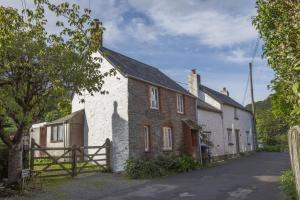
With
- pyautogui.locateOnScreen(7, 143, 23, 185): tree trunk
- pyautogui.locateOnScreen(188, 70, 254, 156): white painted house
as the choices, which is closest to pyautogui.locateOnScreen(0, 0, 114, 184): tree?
pyautogui.locateOnScreen(7, 143, 23, 185): tree trunk

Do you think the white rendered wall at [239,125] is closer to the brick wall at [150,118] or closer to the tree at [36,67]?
the brick wall at [150,118]

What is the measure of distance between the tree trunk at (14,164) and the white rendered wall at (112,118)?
7126 mm

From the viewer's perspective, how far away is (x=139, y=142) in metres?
19.4

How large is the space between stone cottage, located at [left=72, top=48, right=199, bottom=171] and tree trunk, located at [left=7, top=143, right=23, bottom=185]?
7122 mm

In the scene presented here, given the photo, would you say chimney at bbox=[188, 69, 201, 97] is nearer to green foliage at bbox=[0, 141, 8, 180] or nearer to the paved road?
the paved road

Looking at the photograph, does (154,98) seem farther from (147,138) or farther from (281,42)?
(281,42)

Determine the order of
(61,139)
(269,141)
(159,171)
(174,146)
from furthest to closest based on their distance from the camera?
1. (269,141)
2. (61,139)
3. (174,146)
4. (159,171)

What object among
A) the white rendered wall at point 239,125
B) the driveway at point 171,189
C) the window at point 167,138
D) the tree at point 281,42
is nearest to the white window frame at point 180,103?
the window at point 167,138

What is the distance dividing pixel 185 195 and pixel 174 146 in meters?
10.8

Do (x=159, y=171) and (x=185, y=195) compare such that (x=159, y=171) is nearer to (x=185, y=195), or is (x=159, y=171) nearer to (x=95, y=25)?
(x=185, y=195)

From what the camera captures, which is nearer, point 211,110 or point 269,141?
point 211,110

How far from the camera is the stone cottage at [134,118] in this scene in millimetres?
19109

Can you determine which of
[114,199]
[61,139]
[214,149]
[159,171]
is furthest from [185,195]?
[214,149]

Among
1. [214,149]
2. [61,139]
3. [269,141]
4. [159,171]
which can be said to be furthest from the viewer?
[269,141]
